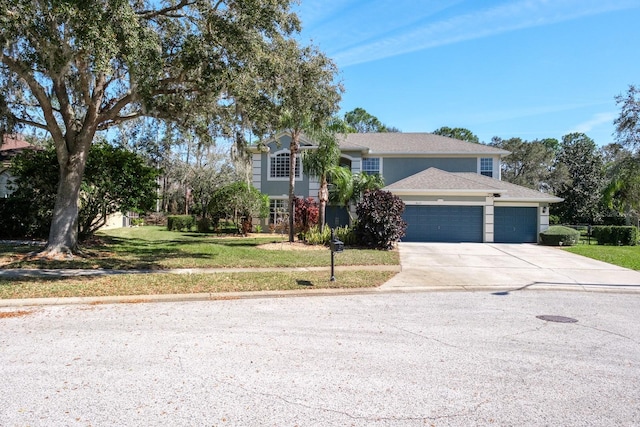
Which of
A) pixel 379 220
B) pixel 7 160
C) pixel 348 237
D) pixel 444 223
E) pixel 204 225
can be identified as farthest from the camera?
pixel 204 225

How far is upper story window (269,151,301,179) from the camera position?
26625 millimetres

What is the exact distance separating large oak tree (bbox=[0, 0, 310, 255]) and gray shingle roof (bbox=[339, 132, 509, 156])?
13.7 m

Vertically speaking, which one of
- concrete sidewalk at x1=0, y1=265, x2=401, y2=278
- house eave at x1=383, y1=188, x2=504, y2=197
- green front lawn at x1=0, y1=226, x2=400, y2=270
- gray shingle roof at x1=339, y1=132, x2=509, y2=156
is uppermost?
gray shingle roof at x1=339, y1=132, x2=509, y2=156

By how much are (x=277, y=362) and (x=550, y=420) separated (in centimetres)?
279

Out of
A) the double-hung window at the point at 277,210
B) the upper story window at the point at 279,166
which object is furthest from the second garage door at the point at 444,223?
the upper story window at the point at 279,166

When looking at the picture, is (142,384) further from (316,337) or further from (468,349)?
(468,349)

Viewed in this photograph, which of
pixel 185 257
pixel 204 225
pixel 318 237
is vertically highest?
pixel 204 225

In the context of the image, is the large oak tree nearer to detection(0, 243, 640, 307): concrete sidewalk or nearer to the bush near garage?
detection(0, 243, 640, 307): concrete sidewalk

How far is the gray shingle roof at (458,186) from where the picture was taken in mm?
22781

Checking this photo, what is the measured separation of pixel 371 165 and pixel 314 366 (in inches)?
897

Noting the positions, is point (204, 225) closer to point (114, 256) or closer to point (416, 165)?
point (416, 165)

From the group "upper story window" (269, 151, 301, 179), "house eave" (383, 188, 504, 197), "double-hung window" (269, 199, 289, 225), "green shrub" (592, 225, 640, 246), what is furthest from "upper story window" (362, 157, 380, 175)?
"green shrub" (592, 225, 640, 246)

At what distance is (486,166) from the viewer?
88.9 feet

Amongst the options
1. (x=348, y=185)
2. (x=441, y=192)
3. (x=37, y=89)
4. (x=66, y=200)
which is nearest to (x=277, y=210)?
(x=348, y=185)
